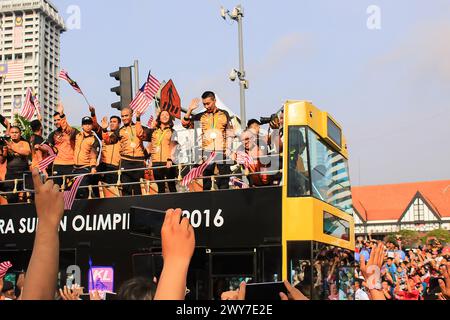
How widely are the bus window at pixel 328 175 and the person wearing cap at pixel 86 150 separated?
142 inches

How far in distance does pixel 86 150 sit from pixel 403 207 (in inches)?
3133

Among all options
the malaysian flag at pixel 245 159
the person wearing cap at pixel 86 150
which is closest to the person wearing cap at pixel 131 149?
the person wearing cap at pixel 86 150

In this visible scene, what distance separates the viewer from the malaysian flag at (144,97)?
10.9 m

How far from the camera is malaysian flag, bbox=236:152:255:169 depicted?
9.03 meters

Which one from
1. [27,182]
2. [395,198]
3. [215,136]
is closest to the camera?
[215,136]

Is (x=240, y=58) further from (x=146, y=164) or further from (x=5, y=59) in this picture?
(x=146, y=164)

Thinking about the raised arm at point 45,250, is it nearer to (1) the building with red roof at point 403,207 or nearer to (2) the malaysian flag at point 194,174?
(2) the malaysian flag at point 194,174

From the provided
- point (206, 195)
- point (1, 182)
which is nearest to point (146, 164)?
point (206, 195)

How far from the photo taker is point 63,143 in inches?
427

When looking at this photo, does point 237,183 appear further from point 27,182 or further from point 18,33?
point 18,33

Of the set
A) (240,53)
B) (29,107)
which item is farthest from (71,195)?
(240,53)

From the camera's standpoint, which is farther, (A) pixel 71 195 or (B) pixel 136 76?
(B) pixel 136 76

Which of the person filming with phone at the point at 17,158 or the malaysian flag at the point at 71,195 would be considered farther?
the person filming with phone at the point at 17,158
